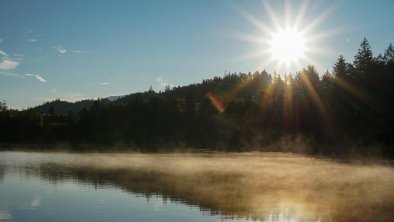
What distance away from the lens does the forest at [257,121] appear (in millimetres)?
101125

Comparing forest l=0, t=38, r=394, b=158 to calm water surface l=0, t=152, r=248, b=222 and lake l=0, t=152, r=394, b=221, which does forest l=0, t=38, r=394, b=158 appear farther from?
calm water surface l=0, t=152, r=248, b=222

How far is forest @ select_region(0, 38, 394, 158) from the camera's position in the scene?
10112 centimetres

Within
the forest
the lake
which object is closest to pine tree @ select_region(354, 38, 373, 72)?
the forest

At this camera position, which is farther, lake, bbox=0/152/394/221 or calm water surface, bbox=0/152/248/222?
lake, bbox=0/152/394/221

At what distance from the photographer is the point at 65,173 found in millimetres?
49938

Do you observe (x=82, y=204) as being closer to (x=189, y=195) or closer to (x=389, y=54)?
(x=189, y=195)

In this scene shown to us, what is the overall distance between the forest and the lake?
47.8 metres

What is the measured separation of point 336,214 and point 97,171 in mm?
Answer: 30172

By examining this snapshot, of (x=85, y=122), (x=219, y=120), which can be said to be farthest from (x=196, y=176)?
(x=85, y=122)

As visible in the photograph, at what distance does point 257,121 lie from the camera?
5556 inches

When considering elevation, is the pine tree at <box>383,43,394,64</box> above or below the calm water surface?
above

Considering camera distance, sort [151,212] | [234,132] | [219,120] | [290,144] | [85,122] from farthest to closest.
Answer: [85,122] → [219,120] → [234,132] → [290,144] → [151,212]

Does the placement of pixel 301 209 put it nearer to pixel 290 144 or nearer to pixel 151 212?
pixel 151 212

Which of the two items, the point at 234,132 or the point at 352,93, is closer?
the point at 352,93
